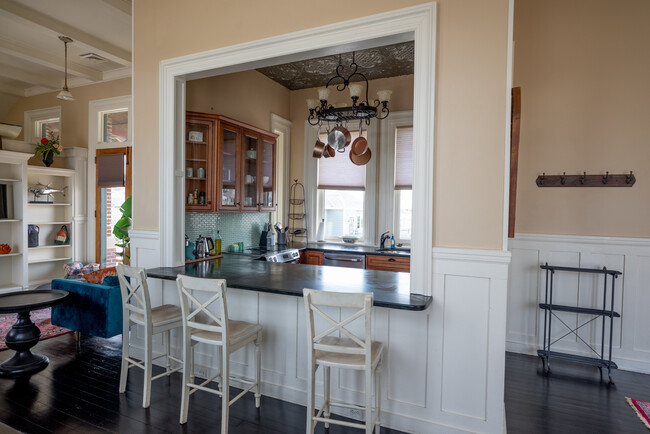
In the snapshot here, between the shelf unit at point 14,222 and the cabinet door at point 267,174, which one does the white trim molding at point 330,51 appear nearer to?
the cabinet door at point 267,174

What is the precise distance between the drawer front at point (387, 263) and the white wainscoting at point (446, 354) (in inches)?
87.8

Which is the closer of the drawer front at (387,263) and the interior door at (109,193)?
the drawer front at (387,263)

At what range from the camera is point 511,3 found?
207 centimetres

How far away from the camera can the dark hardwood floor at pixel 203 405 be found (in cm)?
233

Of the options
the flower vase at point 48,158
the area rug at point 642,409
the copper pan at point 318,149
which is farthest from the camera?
the flower vase at point 48,158

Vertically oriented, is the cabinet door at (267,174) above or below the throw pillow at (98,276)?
above

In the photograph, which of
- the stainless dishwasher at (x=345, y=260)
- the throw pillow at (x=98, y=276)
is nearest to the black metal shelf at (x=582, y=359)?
the stainless dishwasher at (x=345, y=260)

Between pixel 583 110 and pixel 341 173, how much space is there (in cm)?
308

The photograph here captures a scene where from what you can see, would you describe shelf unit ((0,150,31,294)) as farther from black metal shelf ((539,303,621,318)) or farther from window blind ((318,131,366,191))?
black metal shelf ((539,303,621,318))

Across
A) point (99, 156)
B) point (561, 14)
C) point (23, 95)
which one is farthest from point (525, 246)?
point (23, 95)

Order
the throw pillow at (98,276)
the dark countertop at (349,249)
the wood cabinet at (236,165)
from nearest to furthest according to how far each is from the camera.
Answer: the throw pillow at (98,276) → the wood cabinet at (236,165) → the dark countertop at (349,249)

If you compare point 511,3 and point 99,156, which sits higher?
point 511,3

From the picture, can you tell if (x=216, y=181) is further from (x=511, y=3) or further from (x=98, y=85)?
(x=98, y=85)

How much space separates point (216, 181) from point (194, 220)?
0.55 meters
